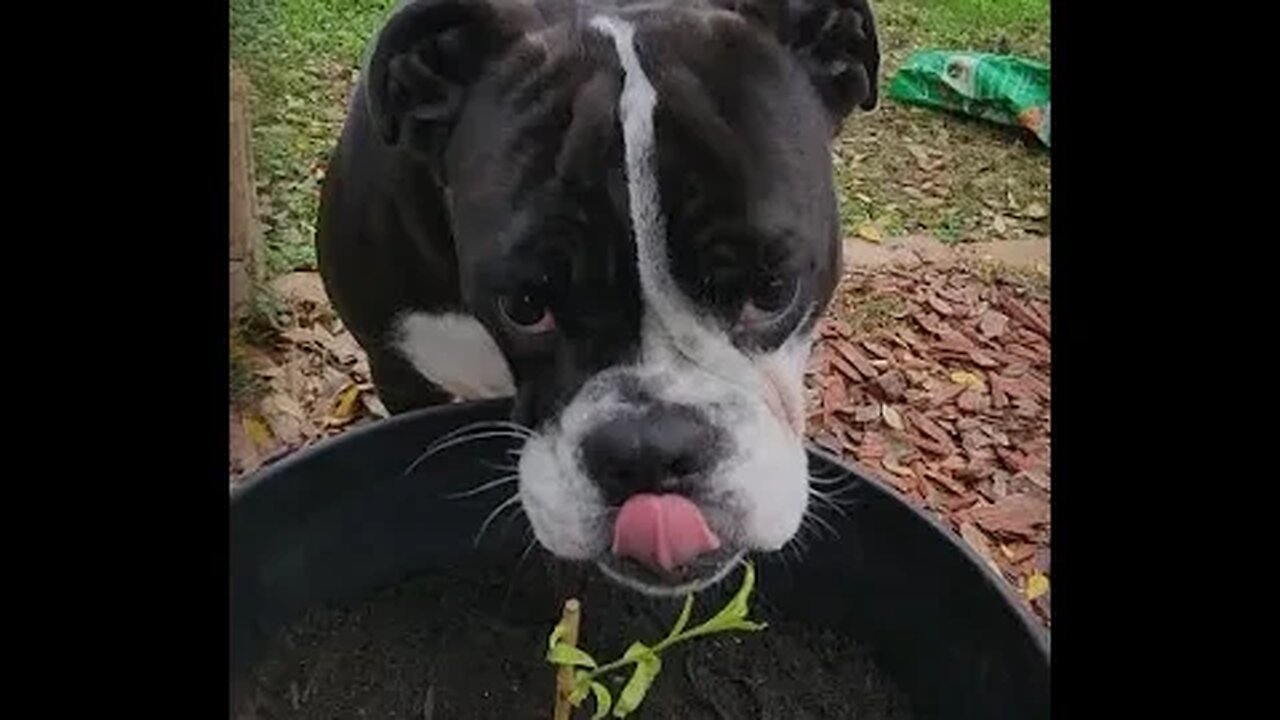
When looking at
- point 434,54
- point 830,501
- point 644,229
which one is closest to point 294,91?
point 434,54

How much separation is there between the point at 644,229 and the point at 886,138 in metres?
0.17

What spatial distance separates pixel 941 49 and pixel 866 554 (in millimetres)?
213

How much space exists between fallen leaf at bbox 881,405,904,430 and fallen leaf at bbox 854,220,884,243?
93 mm

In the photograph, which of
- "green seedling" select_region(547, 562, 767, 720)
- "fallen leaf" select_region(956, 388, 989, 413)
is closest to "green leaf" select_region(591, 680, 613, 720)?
"green seedling" select_region(547, 562, 767, 720)

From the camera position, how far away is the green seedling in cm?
76

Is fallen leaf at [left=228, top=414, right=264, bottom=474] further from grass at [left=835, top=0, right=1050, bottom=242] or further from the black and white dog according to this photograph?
grass at [left=835, top=0, right=1050, bottom=242]

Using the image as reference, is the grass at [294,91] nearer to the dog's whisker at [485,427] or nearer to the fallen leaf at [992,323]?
the dog's whisker at [485,427]

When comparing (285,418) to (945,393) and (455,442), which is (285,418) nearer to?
(455,442)

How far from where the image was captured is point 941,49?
0.87m
